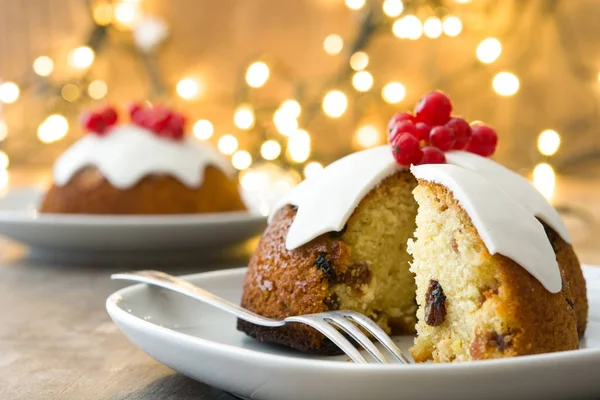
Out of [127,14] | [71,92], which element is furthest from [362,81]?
[71,92]

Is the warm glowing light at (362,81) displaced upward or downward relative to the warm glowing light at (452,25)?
downward

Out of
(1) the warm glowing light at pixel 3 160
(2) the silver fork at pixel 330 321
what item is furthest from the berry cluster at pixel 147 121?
(1) the warm glowing light at pixel 3 160

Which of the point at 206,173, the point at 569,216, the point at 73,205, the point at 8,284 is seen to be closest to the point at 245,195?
Answer: the point at 206,173

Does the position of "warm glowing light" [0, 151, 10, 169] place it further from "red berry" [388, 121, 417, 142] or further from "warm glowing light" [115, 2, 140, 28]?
"red berry" [388, 121, 417, 142]

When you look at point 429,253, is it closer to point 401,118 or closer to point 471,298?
point 471,298

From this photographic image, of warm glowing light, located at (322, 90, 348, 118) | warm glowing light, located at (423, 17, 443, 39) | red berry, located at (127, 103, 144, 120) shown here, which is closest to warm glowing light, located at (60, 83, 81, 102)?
warm glowing light, located at (322, 90, 348, 118)

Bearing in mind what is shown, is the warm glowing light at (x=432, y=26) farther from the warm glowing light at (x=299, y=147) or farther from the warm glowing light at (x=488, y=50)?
the warm glowing light at (x=299, y=147)

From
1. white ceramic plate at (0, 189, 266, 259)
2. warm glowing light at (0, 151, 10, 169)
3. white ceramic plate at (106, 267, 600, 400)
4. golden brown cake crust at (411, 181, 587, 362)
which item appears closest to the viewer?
white ceramic plate at (106, 267, 600, 400)
